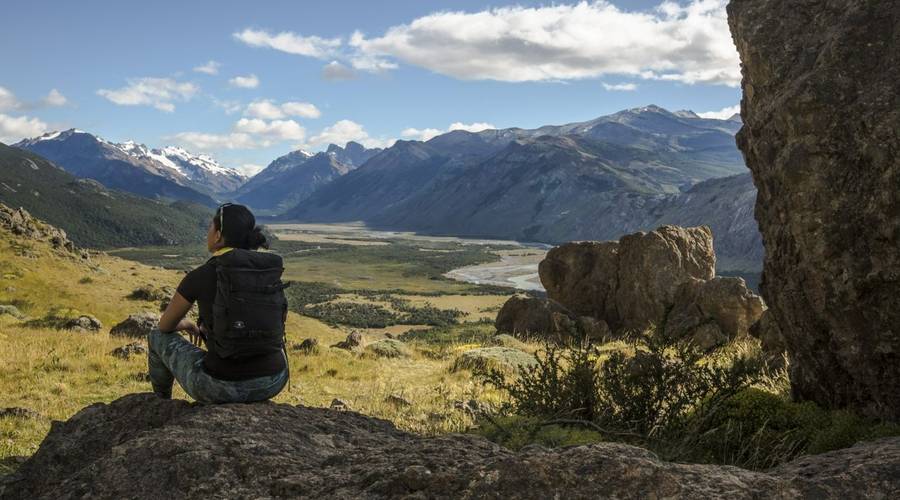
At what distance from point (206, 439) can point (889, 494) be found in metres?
4.37

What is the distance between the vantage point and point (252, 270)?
5695 millimetres

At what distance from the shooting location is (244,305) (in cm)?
565

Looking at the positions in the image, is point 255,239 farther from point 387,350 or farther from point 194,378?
point 387,350

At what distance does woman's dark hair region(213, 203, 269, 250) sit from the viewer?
609cm

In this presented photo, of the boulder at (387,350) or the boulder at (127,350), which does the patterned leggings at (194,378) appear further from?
the boulder at (387,350)

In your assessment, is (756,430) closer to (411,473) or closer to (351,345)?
(411,473)

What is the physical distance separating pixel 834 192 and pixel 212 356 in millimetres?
6670

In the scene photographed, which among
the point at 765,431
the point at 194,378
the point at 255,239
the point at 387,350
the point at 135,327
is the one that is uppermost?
the point at 255,239

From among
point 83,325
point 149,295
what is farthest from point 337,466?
point 149,295

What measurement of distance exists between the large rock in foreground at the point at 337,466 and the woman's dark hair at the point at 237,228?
155 centimetres

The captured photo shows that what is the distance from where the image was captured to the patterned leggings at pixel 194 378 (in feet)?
18.8

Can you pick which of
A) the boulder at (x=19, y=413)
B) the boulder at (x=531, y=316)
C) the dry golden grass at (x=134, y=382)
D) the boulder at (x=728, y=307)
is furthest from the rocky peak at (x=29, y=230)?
the boulder at (x=728, y=307)

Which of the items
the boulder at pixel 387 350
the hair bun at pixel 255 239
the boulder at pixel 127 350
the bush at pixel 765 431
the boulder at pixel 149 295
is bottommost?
the boulder at pixel 149 295

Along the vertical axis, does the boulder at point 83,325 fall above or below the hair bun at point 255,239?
below
